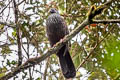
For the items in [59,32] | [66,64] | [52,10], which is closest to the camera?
[66,64]

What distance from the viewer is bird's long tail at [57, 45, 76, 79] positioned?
11.4 ft

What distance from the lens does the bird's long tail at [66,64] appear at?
11.4ft

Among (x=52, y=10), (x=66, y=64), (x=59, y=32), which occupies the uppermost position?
(x=52, y=10)

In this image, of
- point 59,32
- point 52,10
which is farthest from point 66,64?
point 52,10

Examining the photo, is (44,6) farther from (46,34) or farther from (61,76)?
(61,76)

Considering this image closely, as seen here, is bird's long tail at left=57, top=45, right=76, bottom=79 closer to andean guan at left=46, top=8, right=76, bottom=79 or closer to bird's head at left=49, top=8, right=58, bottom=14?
andean guan at left=46, top=8, right=76, bottom=79

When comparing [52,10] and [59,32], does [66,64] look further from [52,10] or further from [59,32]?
[52,10]

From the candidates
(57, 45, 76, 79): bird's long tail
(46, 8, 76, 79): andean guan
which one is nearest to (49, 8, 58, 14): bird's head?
(46, 8, 76, 79): andean guan

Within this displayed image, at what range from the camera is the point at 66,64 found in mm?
3738

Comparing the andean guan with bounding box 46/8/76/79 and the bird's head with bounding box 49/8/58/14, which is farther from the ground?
the bird's head with bounding box 49/8/58/14

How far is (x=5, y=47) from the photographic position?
10.1ft

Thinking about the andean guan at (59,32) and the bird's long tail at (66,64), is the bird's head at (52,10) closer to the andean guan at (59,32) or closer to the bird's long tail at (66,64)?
A: the andean guan at (59,32)

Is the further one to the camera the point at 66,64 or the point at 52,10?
the point at 52,10

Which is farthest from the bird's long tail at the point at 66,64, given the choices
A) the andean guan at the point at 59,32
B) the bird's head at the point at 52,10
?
the bird's head at the point at 52,10
